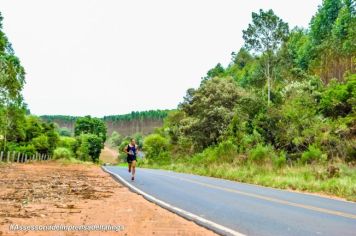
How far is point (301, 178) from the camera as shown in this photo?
20406 mm

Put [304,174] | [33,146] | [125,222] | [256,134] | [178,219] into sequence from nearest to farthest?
[125,222] → [178,219] → [304,174] → [256,134] → [33,146]

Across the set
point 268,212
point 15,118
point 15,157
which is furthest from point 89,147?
point 268,212

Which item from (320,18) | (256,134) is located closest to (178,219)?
(256,134)

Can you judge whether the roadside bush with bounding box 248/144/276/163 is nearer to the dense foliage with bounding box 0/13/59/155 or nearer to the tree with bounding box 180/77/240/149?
the tree with bounding box 180/77/240/149

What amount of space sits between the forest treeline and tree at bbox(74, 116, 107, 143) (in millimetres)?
78435

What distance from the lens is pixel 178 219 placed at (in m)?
9.88

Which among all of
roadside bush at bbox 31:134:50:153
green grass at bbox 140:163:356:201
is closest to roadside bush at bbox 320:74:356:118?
green grass at bbox 140:163:356:201

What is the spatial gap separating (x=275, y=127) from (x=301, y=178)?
1323cm

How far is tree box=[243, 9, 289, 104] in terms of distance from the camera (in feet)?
195

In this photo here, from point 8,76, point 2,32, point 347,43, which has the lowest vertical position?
point 8,76

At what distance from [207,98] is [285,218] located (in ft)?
132

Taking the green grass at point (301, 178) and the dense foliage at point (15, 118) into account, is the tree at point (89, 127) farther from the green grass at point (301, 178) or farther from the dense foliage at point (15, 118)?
the green grass at point (301, 178)

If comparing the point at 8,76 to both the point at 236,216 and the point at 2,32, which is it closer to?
the point at 2,32

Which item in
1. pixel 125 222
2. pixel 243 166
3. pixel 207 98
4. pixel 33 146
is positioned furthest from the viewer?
pixel 33 146
